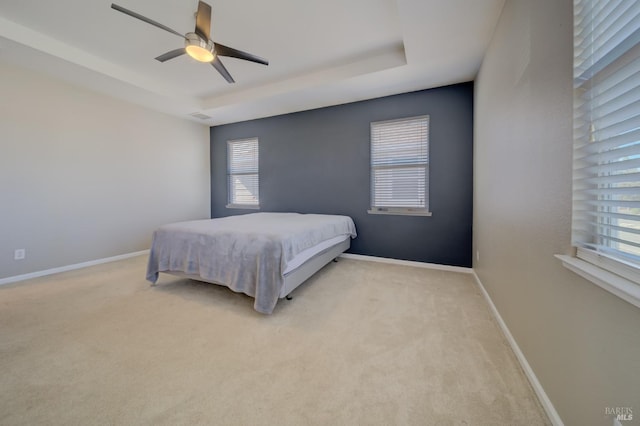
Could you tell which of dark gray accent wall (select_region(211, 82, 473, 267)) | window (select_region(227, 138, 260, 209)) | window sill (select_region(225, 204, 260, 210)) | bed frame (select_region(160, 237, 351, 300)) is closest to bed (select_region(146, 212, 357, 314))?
bed frame (select_region(160, 237, 351, 300))

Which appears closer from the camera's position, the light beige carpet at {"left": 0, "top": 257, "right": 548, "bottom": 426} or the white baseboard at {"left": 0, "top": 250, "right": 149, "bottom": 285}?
the light beige carpet at {"left": 0, "top": 257, "right": 548, "bottom": 426}

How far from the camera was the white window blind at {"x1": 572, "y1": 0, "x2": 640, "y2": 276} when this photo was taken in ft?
2.42

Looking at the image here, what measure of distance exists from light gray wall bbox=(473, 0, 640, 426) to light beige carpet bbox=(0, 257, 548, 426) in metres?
0.32

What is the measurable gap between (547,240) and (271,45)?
10.2 ft

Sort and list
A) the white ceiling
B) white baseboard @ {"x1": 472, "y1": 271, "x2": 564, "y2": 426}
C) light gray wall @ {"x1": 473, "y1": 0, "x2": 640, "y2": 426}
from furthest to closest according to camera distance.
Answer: the white ceiling, white baseboard @ {"x1": 472, "y1": 271, "x2": 564, "y2": 426}, light gray wall @ {"x1": 473, "y1": 0, "x2": 640, "y2": 426}

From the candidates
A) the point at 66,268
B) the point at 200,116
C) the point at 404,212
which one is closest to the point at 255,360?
the point at 404,212

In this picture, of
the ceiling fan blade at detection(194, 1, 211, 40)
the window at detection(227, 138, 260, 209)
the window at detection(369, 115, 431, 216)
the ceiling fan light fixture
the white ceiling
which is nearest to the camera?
the ceiling fan blade at detection(194, 1, 211, 40)

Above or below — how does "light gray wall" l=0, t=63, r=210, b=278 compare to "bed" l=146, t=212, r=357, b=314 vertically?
above

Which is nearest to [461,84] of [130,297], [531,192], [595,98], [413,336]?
[531,192]

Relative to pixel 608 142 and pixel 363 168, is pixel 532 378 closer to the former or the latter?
pixel 608 142

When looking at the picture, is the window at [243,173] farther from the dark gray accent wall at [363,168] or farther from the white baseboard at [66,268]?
the white baseboard at [66,268]

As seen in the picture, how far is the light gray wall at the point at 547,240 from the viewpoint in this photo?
777 millimetres

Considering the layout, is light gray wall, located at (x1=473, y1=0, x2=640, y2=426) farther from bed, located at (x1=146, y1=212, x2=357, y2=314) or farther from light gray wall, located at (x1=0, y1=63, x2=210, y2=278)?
light gray wall, located at (x1=0, y1=63, x2=210, y2=278)

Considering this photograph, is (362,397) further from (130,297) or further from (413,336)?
(130,297)
